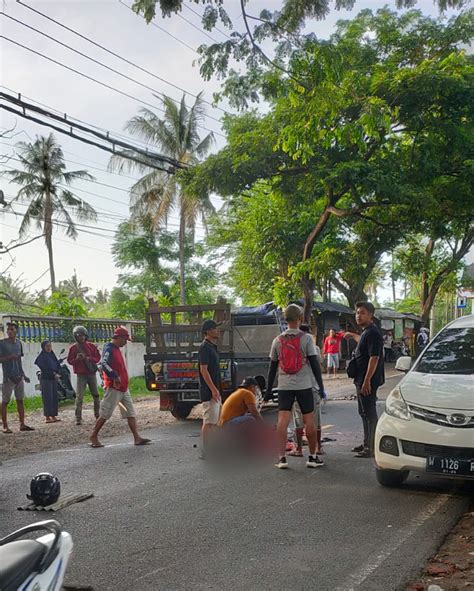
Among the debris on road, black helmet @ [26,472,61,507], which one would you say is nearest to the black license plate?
the debris on road

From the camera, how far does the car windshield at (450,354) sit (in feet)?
22.1

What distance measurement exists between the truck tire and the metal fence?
16.2 feet

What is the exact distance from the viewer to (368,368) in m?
7.81

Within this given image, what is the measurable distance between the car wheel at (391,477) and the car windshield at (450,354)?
112 centimetres

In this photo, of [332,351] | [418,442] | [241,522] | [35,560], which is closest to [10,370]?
[241,522]

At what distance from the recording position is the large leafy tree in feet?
49.6

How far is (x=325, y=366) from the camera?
89.0 feet

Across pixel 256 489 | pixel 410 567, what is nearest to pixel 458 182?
pixel 256 489

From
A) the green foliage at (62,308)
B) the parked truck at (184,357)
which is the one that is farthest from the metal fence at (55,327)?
the parked truck at (184,357)

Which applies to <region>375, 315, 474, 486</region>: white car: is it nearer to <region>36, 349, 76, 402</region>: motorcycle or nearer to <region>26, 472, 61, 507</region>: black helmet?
<region>26, 472, 61, 507</region>: black helmet

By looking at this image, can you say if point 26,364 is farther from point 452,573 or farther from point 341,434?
point 452,573

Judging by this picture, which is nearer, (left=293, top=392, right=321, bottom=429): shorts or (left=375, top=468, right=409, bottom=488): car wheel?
(left=375, top=468, right=409, bottom=488): car wheel

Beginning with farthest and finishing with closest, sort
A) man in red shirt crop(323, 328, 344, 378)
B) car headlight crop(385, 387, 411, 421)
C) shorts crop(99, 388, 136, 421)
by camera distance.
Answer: man in red shirt crop(323, 328, 344, 378) → shorts crop(99, 388, 136, 421) → car headlight crop(385, 387, 411, 421)

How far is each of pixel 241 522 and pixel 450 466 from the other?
→ 6.16 ft
